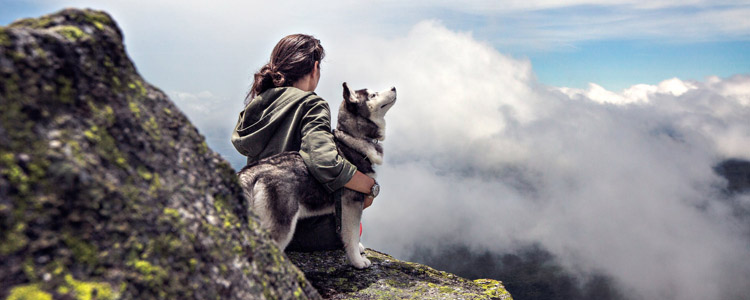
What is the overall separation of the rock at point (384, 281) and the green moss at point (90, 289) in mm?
3981

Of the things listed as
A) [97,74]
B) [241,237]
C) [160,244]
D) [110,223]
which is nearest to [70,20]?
[97,74]

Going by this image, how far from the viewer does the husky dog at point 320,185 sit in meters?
6.12

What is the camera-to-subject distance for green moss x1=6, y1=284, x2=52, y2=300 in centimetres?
171

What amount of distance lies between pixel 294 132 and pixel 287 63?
140 centimetres

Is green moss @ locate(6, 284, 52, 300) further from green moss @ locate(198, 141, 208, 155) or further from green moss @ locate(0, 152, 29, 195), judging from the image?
green moss @ locate(198, 141, 208, 155)

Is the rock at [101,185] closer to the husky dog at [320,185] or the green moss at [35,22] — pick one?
the green moss at [35,22]

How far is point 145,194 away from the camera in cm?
225

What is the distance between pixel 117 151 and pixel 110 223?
1.21 ft

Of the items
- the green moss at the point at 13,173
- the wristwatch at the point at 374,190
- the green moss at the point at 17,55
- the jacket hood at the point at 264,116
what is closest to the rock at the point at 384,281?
the wristwatch at the point at 374,190

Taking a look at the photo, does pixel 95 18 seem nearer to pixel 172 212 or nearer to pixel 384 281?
pixel 172 212

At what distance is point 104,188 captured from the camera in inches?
80.7

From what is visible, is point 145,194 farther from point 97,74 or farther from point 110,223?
point 97,74

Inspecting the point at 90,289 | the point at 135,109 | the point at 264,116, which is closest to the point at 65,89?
the point at 135,109

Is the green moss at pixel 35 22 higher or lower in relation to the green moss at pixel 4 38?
higher
